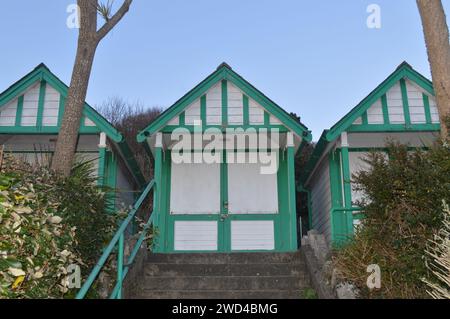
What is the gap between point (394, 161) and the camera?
19.2 ft

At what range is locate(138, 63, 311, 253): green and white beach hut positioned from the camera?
10125 millimetres

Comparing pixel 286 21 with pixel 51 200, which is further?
pixel 286 21

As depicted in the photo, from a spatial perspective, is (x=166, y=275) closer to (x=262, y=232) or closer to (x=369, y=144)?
(x=262, y=232)

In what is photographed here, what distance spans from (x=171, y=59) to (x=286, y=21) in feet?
16.2

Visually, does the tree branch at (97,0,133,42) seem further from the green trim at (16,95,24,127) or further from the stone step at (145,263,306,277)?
the green trim at (16,95,24,127)

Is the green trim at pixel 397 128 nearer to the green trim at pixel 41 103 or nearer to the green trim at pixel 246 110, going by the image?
the green trim at pixel 246 110

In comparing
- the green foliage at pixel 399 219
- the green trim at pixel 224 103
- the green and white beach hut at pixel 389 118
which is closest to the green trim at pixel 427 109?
the green and white beach hut at pixel 389 118

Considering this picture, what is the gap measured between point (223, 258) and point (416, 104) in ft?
18.2

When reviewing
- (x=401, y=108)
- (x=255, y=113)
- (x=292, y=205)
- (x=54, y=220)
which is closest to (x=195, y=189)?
(x=255, y=113)

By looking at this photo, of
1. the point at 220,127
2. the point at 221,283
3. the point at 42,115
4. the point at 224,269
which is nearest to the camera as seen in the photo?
the point at 221,283

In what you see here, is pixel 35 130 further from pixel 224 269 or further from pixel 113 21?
pixel 224 269

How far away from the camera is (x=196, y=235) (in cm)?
1067

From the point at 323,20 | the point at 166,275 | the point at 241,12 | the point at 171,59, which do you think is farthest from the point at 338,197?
the point at 171,59

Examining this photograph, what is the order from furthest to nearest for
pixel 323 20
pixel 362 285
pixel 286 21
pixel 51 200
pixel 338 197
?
pixel 338 197 → pixel 286 21 → pixel 323 20 → pixel 362 285 → pixel 51 200
